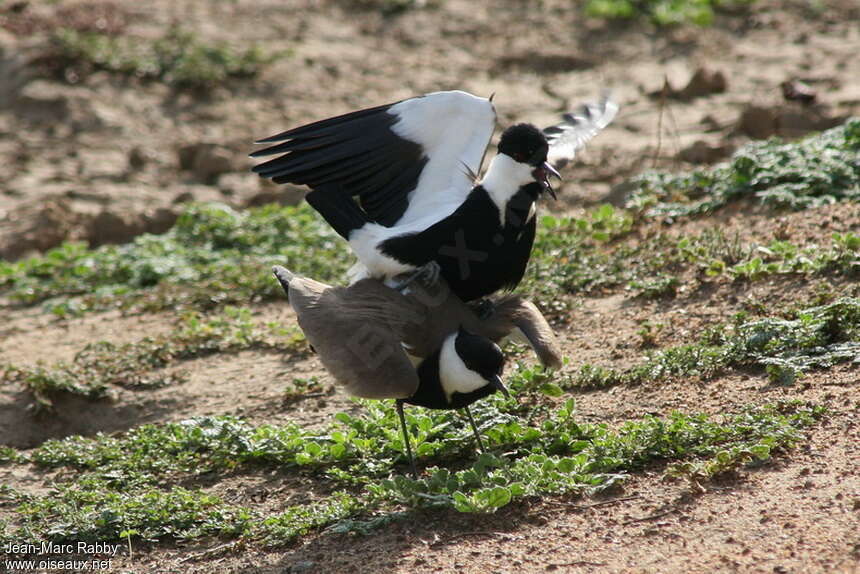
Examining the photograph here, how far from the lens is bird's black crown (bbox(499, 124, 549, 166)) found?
4809 mm

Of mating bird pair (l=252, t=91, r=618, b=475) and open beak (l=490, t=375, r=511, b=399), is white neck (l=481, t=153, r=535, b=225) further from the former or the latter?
open beak (l=490, t=375, r=511, b=399)

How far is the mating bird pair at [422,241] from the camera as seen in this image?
13.6 feet

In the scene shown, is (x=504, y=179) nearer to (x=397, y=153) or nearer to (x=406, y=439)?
(x=397, y=153)

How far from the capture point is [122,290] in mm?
6621

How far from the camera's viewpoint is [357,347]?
413cm

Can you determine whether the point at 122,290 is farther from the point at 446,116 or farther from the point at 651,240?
the point at 651,240

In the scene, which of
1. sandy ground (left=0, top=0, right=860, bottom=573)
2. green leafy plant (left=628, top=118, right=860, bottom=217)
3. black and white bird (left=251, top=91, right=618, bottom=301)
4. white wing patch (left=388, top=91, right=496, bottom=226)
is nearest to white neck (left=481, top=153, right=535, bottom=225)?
black and white bird (left=251, top=91, right=618, bottom=301)

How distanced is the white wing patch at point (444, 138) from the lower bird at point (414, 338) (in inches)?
23.5

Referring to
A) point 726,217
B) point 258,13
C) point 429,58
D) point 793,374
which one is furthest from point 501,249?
point 258,13

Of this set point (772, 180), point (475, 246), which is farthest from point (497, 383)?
point (772, 180)

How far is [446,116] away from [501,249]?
795mm

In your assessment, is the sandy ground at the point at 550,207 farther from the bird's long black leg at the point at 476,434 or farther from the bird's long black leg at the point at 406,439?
the bird's long black leg at the point at 476,434

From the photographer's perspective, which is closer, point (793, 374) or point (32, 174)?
point (793, 374)

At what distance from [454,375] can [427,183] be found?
1314mm
